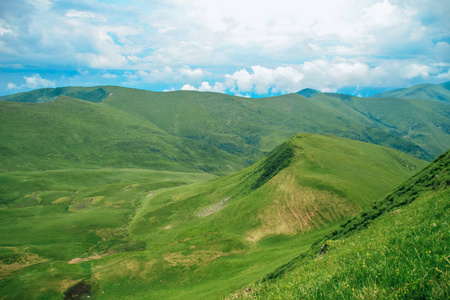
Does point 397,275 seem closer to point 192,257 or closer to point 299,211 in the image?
point 192,257

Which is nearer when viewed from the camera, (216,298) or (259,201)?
(216,298)

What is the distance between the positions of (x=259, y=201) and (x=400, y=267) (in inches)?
3509

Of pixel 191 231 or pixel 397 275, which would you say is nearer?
pixel 397 275

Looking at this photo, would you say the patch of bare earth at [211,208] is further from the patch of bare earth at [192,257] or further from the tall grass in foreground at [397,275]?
the tall grass in foreground at [397,275]

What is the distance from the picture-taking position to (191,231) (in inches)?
3974

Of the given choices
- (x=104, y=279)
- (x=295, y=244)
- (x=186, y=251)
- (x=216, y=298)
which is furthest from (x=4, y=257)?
(x=295, y=244)

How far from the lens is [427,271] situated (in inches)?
277

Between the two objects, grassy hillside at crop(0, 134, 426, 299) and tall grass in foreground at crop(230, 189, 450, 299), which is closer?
tall grass in foreground at crop(230, 189, 450, 299)

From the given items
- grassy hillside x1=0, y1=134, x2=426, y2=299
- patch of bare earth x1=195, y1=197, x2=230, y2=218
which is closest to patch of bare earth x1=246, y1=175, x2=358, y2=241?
grassy hillside x1=0, y1=134, x2=426, y2=299

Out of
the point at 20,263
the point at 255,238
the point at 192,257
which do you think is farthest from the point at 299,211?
the point at 20,263

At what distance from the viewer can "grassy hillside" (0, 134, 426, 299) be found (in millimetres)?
60000

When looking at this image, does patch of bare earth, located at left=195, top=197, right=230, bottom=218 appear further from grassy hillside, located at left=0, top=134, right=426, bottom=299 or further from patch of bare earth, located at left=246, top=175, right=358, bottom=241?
patch of bare earth, located at left=246, top=175, right=358, bottom=241

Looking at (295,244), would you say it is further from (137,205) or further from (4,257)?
(137,205)

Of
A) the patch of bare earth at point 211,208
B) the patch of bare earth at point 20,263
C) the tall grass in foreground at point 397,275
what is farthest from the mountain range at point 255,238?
the patch of bare earth at point 211,208
